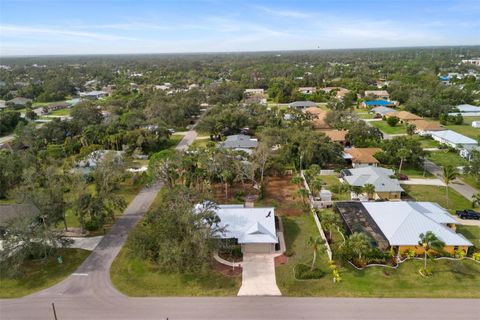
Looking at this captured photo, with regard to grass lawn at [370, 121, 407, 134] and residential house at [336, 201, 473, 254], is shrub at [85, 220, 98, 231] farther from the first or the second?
grass lawn at [370, 121, 407, 134]

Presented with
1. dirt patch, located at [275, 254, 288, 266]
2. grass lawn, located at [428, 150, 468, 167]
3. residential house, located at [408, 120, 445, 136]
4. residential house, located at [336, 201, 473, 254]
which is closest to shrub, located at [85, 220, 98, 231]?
dirt patch, located at [275, 254, 288, 266]

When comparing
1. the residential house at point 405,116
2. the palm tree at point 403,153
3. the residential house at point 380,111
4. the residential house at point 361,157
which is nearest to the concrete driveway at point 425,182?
the palm tree at point 403,153

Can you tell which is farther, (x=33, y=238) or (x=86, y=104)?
(x=86, y=104)

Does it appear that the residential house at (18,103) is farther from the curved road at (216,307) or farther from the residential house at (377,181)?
the residential house at (377,181)

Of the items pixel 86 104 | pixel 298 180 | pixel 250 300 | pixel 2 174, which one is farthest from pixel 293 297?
pixel 86 104

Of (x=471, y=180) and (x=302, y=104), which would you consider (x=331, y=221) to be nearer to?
(x=471, y=180)

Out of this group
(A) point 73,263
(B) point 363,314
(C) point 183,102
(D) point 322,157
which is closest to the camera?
(B) point 363,314

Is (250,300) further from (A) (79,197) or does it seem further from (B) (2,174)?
(B) (2,174)
